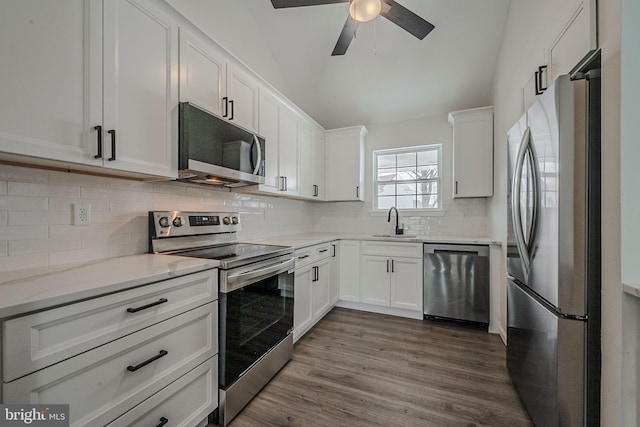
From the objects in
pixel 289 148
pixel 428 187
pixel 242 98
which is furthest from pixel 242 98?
pixel 428 187

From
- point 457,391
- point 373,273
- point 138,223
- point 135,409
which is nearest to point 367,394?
point 457,391

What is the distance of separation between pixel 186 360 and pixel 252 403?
0.66 meters

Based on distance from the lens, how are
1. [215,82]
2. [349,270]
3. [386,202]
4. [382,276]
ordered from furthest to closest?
1. [386,202]
2. [349,270]
3. [382,276]
4. [215,82]

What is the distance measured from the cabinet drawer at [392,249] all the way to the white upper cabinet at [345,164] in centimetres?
79

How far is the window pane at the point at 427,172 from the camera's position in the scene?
375 cm

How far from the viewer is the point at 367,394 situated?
180 cm

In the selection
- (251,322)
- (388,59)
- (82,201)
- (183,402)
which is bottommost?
(183,402)

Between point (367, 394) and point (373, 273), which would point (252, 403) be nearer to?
point (367, 394)

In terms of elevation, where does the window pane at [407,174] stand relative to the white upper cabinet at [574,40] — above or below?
below

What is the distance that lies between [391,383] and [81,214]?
2.27 m

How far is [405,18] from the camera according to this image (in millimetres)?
1958

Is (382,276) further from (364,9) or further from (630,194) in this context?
(364,9)

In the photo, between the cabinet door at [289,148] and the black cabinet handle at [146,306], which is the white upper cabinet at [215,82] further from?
the black cabinet handle at [146,306]

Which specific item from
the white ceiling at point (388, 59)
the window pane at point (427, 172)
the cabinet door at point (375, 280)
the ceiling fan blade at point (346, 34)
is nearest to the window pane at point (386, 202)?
the window pane at point (427, 172)
